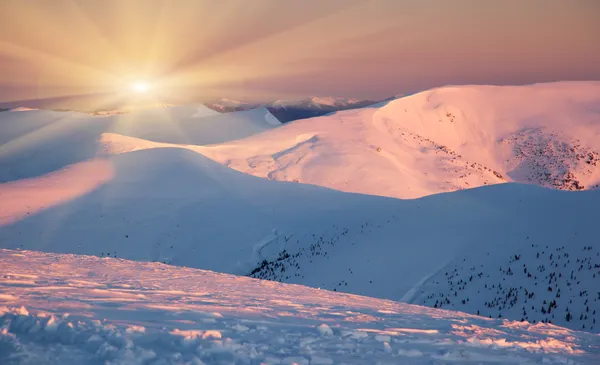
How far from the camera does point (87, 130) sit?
52.2 m

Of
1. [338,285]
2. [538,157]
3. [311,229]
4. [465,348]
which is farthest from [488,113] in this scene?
[465,348]

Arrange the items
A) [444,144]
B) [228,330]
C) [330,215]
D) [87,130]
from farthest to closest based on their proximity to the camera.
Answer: [444,144] < [87,130] < [330,215] < [228,330]

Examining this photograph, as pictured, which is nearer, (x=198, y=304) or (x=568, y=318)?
(x=198, y=304)

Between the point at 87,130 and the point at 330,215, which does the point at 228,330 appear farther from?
the point at 87,130

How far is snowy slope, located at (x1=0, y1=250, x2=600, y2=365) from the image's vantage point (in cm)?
435

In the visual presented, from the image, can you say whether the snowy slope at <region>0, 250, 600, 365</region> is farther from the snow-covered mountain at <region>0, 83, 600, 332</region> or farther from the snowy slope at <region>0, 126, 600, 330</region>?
the snowy slope at <region>0, 126, 600, 330</region>

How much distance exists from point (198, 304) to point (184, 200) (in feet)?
59.6

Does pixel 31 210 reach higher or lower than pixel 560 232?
higher

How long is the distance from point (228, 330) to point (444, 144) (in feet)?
173

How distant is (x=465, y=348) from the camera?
523cm

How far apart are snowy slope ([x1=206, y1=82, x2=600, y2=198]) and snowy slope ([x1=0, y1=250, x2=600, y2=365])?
2426 cm

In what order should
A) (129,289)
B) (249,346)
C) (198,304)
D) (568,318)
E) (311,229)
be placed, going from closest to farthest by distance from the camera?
1. (249,346)
2. (198,304)
3. (129,289)
4. (568,318)
5. (311,229)

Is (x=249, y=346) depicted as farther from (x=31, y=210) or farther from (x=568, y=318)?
(x=31, y=210)

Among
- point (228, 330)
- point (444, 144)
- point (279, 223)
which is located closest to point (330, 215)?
point (279, 223)
